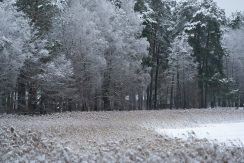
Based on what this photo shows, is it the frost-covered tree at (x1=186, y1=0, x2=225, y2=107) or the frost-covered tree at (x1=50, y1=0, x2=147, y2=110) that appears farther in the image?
the frost-covered tree at (x1=186, y1=0, x2=225, y2=107)

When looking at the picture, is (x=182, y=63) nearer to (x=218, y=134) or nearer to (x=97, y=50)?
(x=97, y=50)

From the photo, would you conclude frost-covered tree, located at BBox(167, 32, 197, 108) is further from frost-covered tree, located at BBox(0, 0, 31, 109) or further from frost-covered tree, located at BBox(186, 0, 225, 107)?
frost-covered tree, located at BBox(0, 0, 31, 109)

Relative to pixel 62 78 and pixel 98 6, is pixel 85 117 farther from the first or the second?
pixel 98 6

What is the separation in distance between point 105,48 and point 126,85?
19.1 ft

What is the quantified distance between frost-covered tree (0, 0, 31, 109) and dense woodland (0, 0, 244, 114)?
7 centimetres

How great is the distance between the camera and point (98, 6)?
4266 centimetres

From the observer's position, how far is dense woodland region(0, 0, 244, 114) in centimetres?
3522

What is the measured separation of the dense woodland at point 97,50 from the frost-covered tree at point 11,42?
67mm

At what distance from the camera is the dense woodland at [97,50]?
35.2m

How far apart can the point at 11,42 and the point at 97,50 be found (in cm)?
1046

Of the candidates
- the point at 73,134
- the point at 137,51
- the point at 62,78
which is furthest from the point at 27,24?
the point at 73,134

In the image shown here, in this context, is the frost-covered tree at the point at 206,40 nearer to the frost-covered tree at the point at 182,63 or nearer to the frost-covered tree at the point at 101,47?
the frost-covered tree at the point at 182,63

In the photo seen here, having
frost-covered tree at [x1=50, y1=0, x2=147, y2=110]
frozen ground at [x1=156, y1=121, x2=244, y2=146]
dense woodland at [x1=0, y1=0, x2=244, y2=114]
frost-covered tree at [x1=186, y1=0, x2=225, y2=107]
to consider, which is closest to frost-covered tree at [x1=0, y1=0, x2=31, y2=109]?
dense woodland at [x1=0, y1=0, x2=244, y2=114]

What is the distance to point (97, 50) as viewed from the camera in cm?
4000
